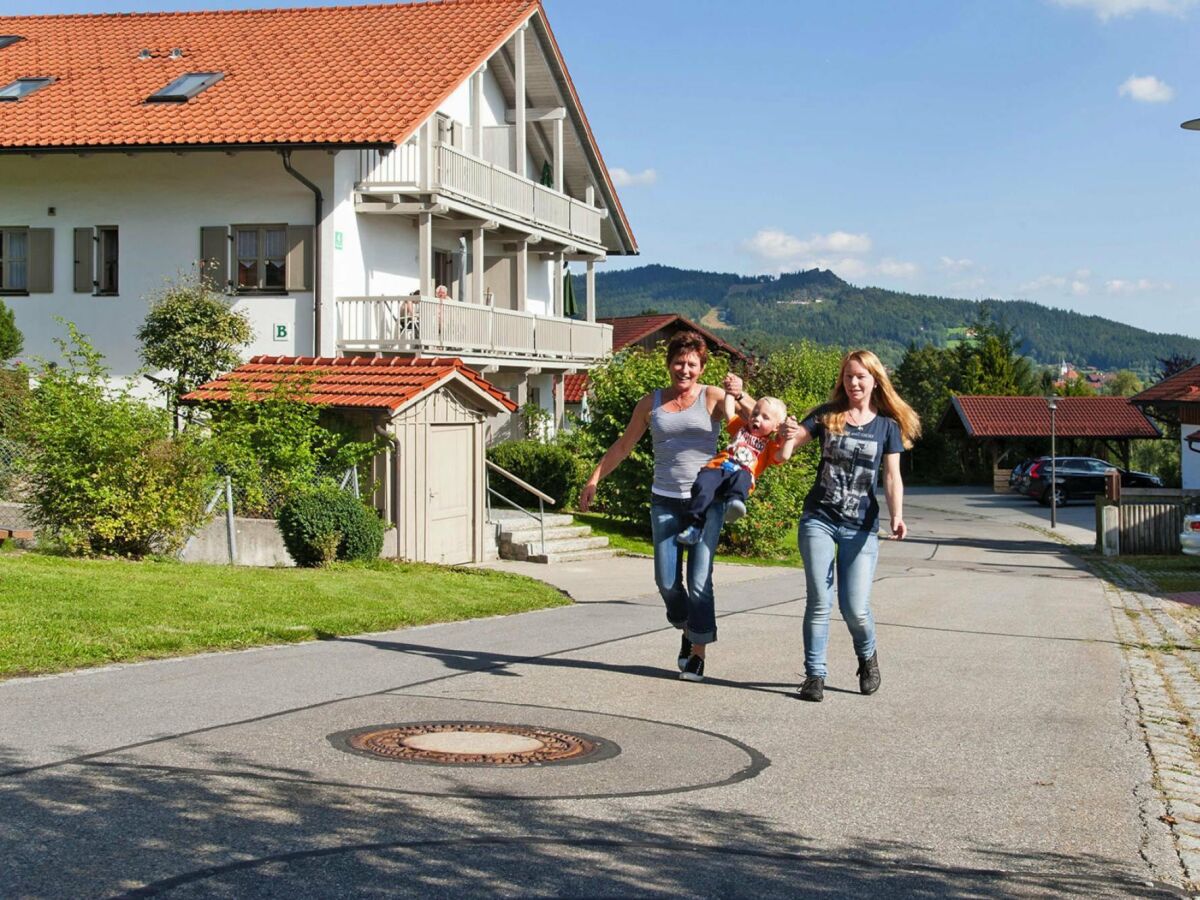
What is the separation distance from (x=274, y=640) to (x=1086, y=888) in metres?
7.13

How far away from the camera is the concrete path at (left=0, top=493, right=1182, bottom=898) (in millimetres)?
4758

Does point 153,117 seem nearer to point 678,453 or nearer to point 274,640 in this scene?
point 274,640

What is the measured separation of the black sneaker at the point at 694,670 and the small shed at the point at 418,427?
10.6 metres

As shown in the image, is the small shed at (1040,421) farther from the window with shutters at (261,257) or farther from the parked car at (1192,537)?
the window with shutters at (261,257)

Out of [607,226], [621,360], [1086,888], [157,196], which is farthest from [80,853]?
[607,226]

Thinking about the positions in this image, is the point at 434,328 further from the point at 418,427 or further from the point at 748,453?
the point at 748,453

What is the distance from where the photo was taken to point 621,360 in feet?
106

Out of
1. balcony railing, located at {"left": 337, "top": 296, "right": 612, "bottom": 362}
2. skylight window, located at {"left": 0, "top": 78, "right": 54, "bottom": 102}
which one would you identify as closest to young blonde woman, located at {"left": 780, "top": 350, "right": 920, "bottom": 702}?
balcony railing, located at {"left": 337, "top": 296, "right": 612, "bottom": 362}

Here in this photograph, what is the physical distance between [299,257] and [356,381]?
26.2ft

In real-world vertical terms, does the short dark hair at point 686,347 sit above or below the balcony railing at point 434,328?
below

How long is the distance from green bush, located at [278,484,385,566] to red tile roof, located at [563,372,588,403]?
2760 cm

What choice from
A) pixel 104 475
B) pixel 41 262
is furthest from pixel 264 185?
pixel 104 475

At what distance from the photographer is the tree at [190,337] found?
2648 centimetres

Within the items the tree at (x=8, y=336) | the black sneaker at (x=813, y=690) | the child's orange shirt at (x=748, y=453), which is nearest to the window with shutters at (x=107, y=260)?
the tree at (x=8, y=336)
